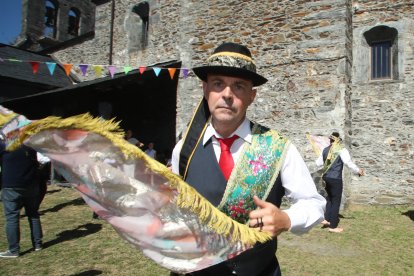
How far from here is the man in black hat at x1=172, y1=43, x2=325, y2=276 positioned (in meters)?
1.74

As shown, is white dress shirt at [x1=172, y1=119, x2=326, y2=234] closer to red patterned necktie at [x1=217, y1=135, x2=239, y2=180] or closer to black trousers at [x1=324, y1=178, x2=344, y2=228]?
red patterned necktie at [x1=217, y1=135, x2=239, y2=180]

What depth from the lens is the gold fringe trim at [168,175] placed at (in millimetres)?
1499

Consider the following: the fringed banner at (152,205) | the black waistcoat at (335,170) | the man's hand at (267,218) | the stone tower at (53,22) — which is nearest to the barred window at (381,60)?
the black waistcoat at (335,170)

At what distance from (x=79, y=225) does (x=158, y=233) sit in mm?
5636

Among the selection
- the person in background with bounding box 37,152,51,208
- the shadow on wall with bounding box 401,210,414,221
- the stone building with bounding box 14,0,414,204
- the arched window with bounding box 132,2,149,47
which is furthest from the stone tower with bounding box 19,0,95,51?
the shadow on wall with bounding box 401,210,414,221

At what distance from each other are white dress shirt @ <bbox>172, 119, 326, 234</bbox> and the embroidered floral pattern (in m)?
0.05

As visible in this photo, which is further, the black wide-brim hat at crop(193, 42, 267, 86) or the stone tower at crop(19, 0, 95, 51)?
the stone tower at crop(19, 0, 95, 51)

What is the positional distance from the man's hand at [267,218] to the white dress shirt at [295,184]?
99 millimetres

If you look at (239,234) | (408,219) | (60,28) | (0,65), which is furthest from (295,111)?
(60,28)

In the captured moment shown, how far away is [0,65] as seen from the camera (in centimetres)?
1287

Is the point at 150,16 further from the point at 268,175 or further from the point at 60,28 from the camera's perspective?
the point at 60,28

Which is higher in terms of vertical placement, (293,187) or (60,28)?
(60,28)

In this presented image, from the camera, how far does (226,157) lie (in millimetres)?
1900

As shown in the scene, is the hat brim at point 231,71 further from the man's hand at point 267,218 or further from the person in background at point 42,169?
the person in background at point 42,169
